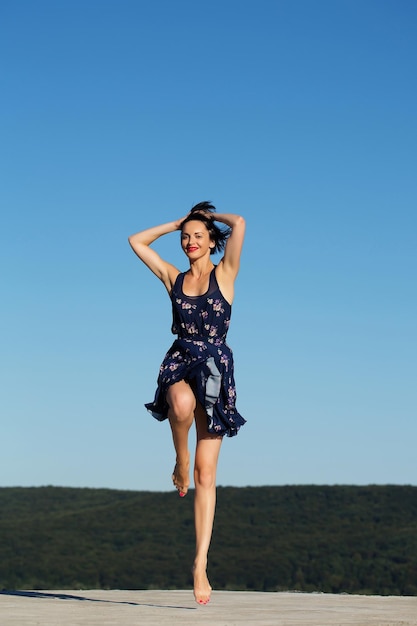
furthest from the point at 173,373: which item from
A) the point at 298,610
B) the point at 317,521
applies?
the point at 317,521

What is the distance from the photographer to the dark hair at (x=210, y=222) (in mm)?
8492

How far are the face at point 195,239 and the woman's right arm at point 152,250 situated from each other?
0.19m

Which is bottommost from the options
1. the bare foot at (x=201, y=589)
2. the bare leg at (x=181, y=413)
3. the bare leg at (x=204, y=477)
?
the bare foot at (x=201, y=589)

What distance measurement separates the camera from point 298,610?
7922 mm

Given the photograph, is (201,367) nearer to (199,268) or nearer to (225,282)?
(225,282)

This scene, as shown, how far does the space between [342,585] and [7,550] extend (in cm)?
1089

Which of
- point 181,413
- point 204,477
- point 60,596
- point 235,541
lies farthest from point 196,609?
point 235,541

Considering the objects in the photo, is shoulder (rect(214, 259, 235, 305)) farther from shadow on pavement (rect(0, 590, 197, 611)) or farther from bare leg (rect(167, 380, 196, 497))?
shadow on pavement (rect(0, 590, 197, 611))

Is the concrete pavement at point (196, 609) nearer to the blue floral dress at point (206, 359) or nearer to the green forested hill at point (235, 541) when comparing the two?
the blue floral dress at point (206, 359)

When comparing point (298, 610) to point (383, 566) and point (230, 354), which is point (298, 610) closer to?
point (230, 354)

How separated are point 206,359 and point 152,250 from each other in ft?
4.18

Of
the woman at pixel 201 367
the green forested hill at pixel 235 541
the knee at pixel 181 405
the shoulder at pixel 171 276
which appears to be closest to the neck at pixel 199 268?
the woman at pixel 201 367

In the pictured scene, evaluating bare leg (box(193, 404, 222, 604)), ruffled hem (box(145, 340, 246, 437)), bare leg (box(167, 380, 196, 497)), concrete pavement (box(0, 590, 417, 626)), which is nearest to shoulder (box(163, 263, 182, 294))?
ruffled hem (box(145, 340, 246, 437))

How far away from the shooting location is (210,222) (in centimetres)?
Answer: 851
